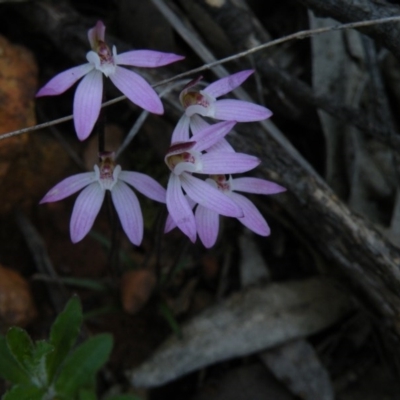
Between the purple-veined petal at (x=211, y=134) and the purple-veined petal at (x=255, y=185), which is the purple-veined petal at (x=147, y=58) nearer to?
the purple-veined petal at (x=211, y=134)

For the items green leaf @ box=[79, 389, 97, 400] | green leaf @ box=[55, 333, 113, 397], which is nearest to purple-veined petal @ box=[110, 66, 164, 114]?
green leaf @ box=[55, 333, 113, 397]

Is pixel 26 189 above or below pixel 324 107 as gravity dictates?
above

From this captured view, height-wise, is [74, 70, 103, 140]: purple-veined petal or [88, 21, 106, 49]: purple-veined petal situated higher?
[88, 21, 106, 49]: purple-veined petal

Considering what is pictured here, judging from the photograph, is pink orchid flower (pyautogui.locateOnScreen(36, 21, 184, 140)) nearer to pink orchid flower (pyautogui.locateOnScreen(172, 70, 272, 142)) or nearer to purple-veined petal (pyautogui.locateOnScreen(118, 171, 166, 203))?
Answer: pink orchid flower (pyautogui.locateOnScreen(172, 70, 272, 142))

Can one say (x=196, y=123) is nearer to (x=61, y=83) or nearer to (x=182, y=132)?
(x=182, y=132)

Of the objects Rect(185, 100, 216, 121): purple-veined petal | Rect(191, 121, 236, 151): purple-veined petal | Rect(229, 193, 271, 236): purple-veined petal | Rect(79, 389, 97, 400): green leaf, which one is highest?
Rect(185, 100, 216, 121): purple-veined petal

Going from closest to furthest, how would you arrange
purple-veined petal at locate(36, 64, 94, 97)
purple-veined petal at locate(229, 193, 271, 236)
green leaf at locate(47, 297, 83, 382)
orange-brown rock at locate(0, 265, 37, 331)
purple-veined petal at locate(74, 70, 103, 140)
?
purple-veined petal at locate(74, 70, 103, 140) < purple-veined petal at locate(36, 64, 94, 97) < purple-veined petal at locate(229, 193, 271, 236) < green leaf at locate(47, 297, 83, 382) < orange-brown rock at locate(0, 265, 37, 331)

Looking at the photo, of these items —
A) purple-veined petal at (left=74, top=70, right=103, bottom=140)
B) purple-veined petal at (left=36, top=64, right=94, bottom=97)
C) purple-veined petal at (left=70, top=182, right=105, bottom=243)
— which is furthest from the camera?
purple-veined petal at (left=70, top=182, right=105, bottom=243)

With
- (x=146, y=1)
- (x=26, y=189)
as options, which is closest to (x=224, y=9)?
(x=146, y=1)

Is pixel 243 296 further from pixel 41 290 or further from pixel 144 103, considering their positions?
pixel 144 103
